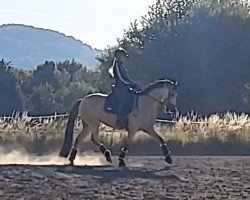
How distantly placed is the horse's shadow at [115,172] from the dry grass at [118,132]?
8292 millimetres

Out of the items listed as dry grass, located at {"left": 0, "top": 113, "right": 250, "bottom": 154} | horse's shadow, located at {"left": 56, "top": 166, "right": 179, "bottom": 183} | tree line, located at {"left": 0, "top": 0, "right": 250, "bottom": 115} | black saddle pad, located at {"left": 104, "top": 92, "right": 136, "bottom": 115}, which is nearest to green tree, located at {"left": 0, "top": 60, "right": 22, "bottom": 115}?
tree line, located at {"left": 0, "top": 0, "right": 250, "bottom": 115}

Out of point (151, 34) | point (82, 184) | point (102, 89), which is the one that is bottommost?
point (82, 184)

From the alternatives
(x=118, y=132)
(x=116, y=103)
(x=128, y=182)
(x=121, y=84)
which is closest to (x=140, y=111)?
(x=116, y=103)

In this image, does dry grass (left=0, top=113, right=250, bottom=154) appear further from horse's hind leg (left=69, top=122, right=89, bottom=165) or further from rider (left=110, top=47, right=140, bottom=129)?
rider (left=110, top=47, right=140, bottom=129)

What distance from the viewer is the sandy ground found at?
36.3ft

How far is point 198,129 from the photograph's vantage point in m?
25.1

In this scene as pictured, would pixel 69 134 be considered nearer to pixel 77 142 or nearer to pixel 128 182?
pixel 77 142

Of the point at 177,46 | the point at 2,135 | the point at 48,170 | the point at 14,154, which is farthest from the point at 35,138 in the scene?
the point at 177,46

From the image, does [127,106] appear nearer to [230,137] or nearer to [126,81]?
[126,81]

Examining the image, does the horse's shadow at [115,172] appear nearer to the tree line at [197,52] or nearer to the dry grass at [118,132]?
→ the dry grass at [118,132]

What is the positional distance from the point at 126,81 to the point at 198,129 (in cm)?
926

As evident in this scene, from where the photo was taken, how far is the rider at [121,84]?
1603 cm

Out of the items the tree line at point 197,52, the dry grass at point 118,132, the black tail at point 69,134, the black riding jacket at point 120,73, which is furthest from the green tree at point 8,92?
the black riding jacket at point 120,73

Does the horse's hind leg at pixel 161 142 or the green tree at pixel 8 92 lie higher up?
the green tree at pixel 8 92
